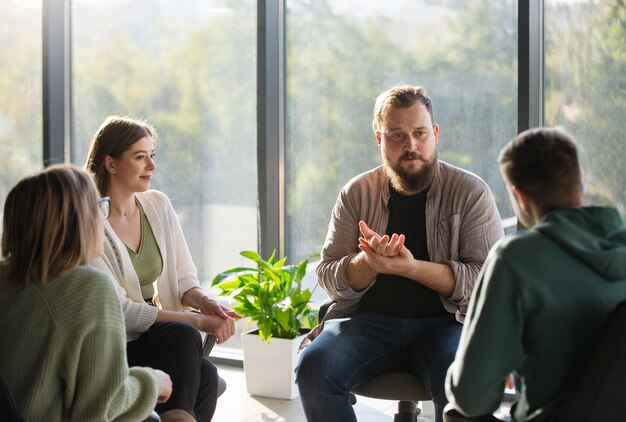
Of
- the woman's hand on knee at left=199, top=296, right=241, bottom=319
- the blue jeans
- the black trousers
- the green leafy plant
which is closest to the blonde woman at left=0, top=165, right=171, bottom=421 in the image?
the black trousers

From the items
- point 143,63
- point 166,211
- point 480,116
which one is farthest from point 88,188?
point 143,63

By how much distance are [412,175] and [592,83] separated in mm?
1278

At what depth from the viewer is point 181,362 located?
269cm

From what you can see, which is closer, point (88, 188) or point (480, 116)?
point (88, 188)

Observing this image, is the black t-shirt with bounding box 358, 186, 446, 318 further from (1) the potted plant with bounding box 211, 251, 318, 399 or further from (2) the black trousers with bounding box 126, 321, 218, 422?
(1) the potted plant with bounding box 211, 251, 318, 399

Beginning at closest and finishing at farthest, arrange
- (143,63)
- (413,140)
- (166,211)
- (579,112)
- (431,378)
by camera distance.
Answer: (431,378)
(413,140)
(166,211)
(579,112)
(143,63)

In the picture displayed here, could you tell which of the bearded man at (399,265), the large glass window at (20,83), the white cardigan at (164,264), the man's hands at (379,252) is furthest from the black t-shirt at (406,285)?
the large glass window at (20,83)

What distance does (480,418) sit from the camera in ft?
5.82

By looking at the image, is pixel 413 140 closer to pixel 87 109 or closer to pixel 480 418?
pixel 480 418

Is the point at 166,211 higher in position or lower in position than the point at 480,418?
higher

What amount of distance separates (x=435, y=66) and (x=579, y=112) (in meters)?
0.74

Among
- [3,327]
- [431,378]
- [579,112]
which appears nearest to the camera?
[3,327]

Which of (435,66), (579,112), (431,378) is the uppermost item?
(435,66)

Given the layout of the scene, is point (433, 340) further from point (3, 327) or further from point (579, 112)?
point (579, 112)
